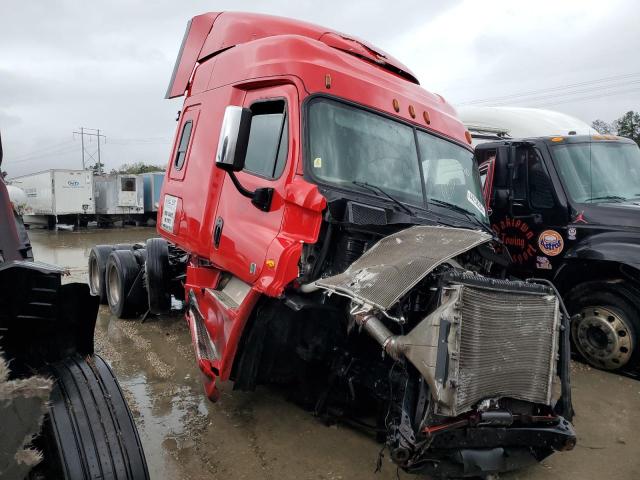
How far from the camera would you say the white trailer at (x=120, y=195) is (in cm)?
2419

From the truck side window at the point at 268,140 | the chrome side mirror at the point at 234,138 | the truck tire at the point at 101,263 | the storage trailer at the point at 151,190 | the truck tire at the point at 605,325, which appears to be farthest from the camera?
the storage trailer at the point at 151,190

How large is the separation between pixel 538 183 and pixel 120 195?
22.0 meters

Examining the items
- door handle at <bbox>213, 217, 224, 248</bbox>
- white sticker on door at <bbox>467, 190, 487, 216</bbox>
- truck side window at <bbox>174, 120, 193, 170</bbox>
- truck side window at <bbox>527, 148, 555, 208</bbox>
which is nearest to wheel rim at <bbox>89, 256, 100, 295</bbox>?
truck side window at <bbox>174, 120, 193, 170</bbox>

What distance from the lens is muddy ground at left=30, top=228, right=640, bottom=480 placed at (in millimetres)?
3438

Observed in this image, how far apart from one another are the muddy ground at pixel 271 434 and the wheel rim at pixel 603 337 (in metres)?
0.17

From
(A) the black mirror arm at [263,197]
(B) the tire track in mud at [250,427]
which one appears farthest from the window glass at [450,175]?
(B) the tire track in mud at [250,427]

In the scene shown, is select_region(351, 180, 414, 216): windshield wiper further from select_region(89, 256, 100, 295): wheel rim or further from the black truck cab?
select_region(89, 256, 100, 295): wheel rim

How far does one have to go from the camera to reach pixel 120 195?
2416cm

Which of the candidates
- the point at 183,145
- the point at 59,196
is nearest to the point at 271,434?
the point at 183,145

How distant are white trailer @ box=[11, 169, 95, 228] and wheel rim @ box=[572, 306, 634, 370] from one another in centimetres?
2236

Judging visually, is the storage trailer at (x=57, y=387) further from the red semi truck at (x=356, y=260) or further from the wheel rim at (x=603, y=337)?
the wheel rim at (x=603, y=337)

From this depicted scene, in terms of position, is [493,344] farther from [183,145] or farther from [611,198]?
[183,145]

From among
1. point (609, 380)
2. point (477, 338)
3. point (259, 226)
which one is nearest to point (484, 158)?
point (609, 380)

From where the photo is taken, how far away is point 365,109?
3.87m
